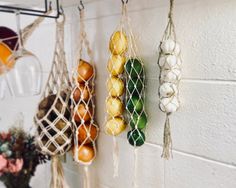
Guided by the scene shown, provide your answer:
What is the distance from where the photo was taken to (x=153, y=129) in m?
0.70

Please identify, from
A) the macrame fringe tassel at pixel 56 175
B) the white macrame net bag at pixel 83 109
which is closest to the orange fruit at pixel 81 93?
the white macrame net bag at pixel 83 109

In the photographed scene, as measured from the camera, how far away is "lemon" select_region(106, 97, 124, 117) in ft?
2.34

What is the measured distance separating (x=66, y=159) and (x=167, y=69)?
0.62 m

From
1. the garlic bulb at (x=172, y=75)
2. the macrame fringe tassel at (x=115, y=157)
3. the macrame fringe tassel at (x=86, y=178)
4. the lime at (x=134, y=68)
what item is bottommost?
the macrame fringe tassel at (x=86, y=178)

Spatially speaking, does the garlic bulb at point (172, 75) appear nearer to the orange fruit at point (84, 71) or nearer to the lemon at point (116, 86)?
the lemon at point (116, 86)

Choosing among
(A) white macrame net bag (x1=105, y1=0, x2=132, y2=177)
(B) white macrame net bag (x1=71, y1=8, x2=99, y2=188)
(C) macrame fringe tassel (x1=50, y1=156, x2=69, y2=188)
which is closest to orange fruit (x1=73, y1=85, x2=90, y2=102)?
(B) white macrame net bag (x1=71, y1=8, x2=99, y2=188)

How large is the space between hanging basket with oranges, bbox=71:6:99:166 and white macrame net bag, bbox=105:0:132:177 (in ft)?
0.37

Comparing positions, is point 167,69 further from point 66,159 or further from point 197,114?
point 66,159

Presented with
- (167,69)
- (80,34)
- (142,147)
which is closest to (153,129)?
(142,147)

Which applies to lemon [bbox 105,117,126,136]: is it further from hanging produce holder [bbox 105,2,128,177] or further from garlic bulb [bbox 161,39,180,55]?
garlic bulb [bbox 161,39,180,55]

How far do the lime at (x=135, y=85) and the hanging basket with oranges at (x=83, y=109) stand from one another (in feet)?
0.61

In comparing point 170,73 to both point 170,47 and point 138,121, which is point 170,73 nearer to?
point 170,47

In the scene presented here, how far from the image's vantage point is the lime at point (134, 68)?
26.4 inches

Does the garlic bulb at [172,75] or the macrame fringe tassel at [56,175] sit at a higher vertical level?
the garlic bulb at [172,75]
